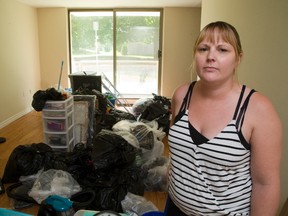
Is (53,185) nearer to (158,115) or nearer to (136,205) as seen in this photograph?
(136,205)

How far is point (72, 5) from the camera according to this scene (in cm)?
550

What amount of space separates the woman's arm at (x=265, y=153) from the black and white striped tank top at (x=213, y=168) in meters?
0.03

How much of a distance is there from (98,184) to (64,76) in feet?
14.6

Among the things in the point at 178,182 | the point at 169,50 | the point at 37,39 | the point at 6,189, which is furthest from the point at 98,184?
the point at 37,39

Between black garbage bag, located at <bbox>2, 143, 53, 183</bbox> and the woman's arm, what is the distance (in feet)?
6.68

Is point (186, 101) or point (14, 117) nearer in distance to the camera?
point (186, 101)

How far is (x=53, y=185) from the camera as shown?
2.07 metres

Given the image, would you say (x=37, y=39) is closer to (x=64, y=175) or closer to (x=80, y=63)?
(x=80, y=63)

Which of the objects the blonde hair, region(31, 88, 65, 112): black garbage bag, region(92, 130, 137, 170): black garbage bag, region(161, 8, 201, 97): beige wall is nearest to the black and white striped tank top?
the blonde hair

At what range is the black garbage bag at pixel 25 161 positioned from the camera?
230 cm

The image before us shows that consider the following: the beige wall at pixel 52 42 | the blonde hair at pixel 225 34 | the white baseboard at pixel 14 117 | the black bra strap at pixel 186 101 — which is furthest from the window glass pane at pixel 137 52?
the blonde hair at pixel 225 34

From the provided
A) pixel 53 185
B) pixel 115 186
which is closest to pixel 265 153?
pixel 115 186

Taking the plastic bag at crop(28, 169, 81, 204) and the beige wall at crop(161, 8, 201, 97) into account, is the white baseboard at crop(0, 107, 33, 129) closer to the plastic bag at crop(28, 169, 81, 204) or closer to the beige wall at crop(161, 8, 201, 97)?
the plastic bag at crop(28, 169, 81, 204)

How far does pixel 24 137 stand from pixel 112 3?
3.25m
